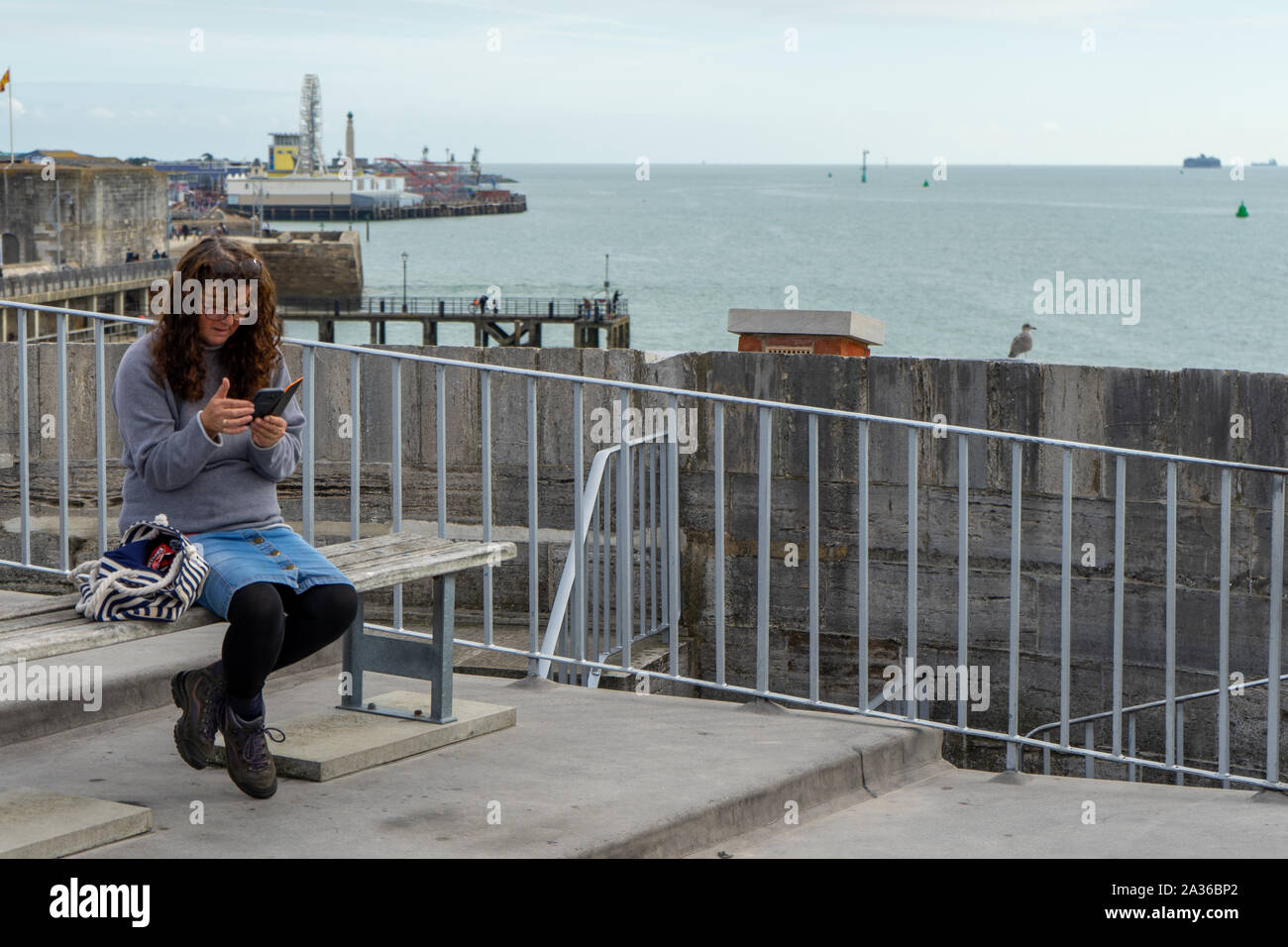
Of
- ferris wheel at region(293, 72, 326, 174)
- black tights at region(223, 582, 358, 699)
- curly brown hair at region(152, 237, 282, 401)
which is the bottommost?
black tights at region(223, 582, 358, 699)

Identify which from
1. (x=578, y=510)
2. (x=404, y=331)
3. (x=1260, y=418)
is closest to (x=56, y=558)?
(x=578, y=510)

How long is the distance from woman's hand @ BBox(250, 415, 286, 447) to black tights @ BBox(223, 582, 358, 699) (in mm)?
427

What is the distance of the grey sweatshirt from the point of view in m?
4.40

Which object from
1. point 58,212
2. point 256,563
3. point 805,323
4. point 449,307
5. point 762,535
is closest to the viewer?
point 256,563

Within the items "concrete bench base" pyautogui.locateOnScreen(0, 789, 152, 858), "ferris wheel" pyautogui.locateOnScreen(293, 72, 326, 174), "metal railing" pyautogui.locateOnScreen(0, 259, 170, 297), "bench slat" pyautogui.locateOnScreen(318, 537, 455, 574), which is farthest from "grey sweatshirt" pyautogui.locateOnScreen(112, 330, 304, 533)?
"ferris wheel" pyautogui.locateOnScreen(293, 72, 326, 174)

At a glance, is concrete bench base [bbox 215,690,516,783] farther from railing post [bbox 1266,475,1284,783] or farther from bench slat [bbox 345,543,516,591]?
railing post [bbox 1266,475,1284,783]

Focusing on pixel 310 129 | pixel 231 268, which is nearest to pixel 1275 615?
pixel 231 268

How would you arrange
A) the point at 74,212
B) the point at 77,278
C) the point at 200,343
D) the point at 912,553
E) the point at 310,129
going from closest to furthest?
the point at 200,343, the point at 912,553, the point at 77,278, the point at 74,212, the point at 310,129

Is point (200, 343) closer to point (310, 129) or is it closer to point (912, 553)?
point (912, 553)

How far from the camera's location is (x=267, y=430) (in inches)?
175

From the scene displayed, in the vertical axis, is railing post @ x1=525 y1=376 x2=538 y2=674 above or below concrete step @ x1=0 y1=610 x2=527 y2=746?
above

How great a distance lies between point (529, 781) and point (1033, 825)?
5.31 ft

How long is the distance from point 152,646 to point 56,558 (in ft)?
11.5

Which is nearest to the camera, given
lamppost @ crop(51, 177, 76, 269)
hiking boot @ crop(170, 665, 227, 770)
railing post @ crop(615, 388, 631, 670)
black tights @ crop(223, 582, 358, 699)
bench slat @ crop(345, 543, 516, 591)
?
black tights @ crop(223, 582, 358, 699)
